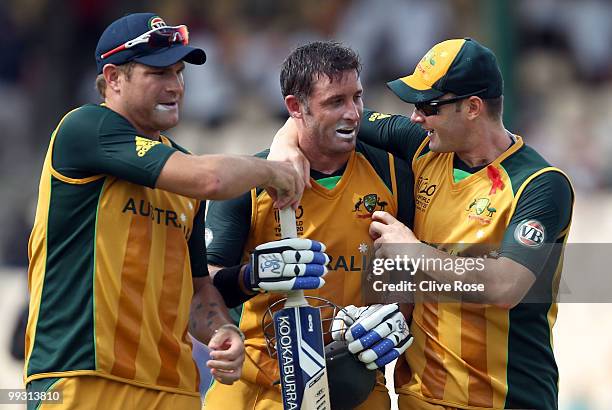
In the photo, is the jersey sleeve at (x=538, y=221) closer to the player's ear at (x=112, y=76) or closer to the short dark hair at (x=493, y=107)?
the short dark hair at (x=493, y=107)

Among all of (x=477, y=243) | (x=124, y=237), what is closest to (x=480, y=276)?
(x=477, y=243)

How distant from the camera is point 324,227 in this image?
509 cm

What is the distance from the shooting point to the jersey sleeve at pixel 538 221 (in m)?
4.78

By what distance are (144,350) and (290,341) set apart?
55 centimetres

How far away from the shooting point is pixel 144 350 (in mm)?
4520

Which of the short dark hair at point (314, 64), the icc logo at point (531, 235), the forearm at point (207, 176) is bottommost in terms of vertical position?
the icc logo at point (531, 235)

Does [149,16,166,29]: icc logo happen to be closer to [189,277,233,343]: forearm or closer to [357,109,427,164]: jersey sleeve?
[189,277,233,343]: forearm

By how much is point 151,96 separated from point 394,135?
120 cm

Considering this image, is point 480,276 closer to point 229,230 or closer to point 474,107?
point 474,107

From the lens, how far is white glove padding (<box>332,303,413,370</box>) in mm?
4789

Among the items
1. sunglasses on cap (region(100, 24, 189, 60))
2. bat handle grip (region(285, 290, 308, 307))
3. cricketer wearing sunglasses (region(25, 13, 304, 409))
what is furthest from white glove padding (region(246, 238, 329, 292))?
sunglasses on cap (region(100, 24, 189, 60))

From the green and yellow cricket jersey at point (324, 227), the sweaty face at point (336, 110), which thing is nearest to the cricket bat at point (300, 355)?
the green and yellow cricket jersey at point (324, 227)

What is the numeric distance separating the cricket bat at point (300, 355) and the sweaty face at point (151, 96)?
817 mm

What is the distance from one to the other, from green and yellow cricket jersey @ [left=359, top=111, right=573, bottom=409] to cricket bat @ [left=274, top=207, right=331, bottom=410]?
535mm
